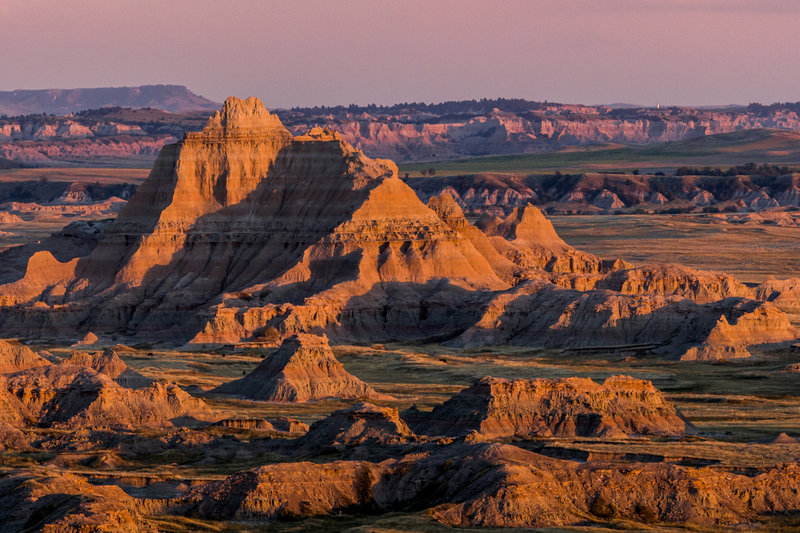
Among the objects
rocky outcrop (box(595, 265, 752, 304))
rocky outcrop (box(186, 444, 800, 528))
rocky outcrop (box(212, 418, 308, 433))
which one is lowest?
rocky outcrop (box(212, 418, 308, 433))

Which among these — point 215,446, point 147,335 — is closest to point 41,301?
point 147,335

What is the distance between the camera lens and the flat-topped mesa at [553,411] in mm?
77938

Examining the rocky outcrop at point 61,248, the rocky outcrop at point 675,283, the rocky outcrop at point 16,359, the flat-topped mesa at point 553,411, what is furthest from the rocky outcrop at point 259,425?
the rocky outcrop at point 61,248

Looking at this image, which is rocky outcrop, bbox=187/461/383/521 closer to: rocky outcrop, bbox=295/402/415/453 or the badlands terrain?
the badlands terrain

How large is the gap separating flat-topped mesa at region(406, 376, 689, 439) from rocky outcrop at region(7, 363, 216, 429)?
14544 millimetres

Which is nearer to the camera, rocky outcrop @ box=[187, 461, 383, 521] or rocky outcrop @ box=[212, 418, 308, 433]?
rocky outcrop @ box=[187, 461, 383, 521]

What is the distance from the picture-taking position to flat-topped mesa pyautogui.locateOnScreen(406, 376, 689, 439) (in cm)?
7794

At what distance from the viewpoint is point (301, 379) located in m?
101

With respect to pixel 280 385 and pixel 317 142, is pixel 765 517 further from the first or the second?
pixel 317 142

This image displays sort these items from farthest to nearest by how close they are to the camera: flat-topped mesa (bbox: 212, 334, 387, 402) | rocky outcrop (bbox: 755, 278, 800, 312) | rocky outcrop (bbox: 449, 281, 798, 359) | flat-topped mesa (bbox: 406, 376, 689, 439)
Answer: rocky outcrop (bbox: 755, 278, 800, 312) < rocky outcrop (bbox: 449, 281, 798, 359) < flat-topped mesa (bbox: 212, 334, 387, 402) < flat-topped mesa (bbox: 406, 376, 689, 439)

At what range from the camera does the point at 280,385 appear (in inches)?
3932

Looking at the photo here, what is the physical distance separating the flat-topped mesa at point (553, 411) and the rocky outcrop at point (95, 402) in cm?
1454

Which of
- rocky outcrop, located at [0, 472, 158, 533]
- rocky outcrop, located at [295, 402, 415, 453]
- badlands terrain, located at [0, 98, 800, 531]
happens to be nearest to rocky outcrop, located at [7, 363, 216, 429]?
badlands terrain, located at [0, 98, 800, 531]

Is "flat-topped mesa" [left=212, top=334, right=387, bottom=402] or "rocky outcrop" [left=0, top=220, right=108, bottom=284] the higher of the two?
"rocky outcrop" [left=0, top=220, right=108, bottom=284]
